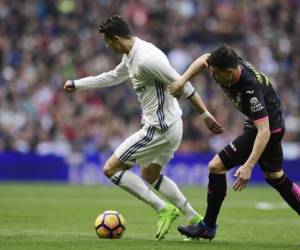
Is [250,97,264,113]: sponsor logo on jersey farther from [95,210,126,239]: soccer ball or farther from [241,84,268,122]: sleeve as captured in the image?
[95,210,126,239]: soccer ball

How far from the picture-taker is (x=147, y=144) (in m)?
9.97

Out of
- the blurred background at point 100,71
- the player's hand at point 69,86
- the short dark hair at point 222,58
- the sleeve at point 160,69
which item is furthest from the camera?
the blurred background at point 100,71

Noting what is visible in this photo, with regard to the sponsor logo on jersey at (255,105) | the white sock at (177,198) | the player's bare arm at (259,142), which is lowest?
the white sock at (177,198)

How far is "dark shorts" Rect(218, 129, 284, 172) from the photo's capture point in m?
9.27

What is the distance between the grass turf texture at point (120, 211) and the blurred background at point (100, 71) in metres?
→ 1.89

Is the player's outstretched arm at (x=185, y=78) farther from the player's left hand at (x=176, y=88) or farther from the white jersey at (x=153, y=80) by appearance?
the white jersey at (x=153, y=80)

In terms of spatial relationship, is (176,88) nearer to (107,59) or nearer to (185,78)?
(185,78)

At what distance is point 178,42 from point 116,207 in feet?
32.7

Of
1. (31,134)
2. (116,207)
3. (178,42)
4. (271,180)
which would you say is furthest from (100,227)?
(178,42)

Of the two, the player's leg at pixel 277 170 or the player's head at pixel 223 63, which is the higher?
the player's head at pixel 223 63

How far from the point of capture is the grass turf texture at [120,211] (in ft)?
30.5

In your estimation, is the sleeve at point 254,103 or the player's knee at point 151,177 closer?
the sleeve at point 254,103

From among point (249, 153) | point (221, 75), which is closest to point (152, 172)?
point (249, 153)

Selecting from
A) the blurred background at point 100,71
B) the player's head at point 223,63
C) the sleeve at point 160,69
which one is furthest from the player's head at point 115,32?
the blurred background at point 100,71
